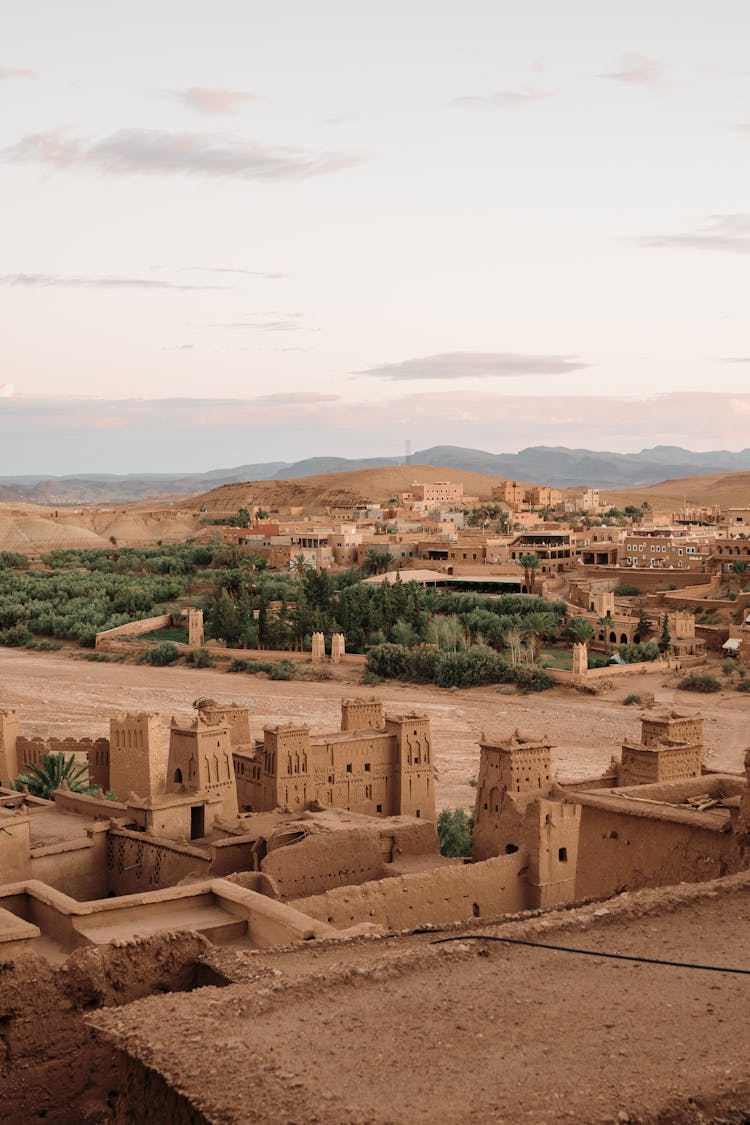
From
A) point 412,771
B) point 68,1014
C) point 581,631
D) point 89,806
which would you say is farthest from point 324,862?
point 581,631

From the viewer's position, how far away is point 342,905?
1064 cm

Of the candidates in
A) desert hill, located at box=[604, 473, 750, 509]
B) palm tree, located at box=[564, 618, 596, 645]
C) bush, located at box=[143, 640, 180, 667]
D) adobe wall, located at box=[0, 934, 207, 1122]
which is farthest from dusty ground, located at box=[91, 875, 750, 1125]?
desert hill, located at box=[604, 473, 750, 509]

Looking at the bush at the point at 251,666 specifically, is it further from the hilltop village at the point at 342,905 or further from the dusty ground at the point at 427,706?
the hilltop village at the point at 342,905

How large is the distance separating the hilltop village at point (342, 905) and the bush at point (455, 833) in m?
0.08

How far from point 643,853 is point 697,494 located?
11628 cm

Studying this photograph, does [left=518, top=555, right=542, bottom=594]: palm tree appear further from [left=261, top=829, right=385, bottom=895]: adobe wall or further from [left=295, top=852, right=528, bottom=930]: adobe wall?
[left=295, top=852, right=528, bottom=930]: adobe wall

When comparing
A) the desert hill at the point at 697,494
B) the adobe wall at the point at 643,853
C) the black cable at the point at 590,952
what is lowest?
the adobe wall at the point at 643,853

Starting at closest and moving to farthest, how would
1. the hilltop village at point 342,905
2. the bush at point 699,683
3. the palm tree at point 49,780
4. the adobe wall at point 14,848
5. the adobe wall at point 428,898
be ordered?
the hilltop village at point 342,905, the adobe wall at point 428,898, the adobe wall at point 14,848, the palm tree at point 49,780, the bush at point 699,683

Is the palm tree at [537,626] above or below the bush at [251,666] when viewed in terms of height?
above

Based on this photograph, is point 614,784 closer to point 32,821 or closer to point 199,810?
point 199,810

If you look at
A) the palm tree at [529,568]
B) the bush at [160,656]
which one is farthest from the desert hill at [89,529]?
the bush at [160,656]

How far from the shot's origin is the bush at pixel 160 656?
1626 inches

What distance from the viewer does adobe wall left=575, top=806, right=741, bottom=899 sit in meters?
8.70

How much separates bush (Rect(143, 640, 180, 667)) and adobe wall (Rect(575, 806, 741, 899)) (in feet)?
106
